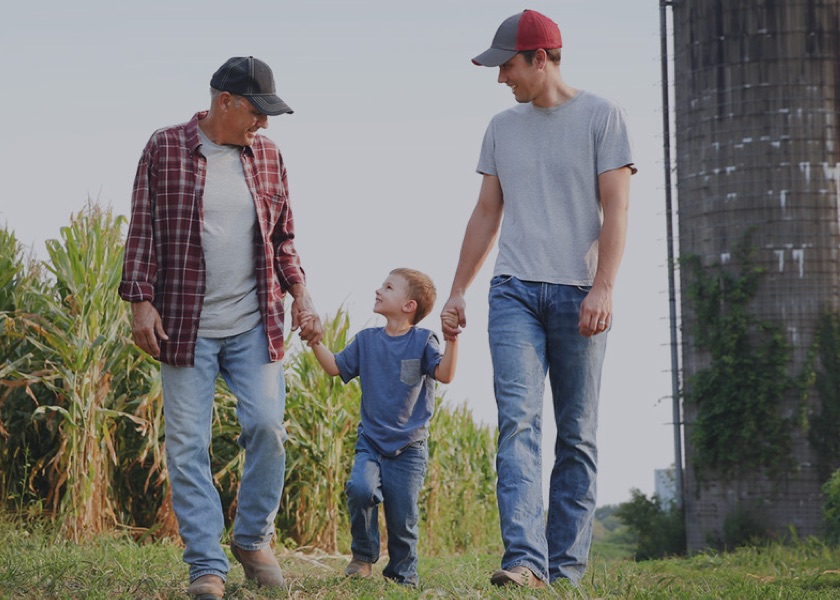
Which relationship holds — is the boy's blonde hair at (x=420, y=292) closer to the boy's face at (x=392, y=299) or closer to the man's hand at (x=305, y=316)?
the boy's face at (x=392, y=299)

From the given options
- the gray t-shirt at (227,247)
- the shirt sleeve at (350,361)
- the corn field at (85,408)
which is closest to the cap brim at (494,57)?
the gray t-shirt at (227,247)

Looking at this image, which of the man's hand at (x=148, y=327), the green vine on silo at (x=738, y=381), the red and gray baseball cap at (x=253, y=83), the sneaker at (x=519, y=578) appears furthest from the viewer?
the green vine on silo at (x=738, y=381)

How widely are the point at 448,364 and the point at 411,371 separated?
0.22m

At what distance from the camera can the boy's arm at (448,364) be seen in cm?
464

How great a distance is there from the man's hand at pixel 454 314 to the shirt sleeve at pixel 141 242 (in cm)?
110

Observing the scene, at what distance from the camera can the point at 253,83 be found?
166 inches

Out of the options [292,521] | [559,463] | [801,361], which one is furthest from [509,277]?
[801,361]

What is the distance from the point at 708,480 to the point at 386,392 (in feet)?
39.4

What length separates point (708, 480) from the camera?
15.9 m

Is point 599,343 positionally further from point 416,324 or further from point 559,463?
point 416,324

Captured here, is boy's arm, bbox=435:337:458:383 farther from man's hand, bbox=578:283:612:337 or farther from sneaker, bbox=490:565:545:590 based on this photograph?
sneaker, bbox=490:565:545:590

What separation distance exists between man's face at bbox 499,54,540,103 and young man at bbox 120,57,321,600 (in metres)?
0.84

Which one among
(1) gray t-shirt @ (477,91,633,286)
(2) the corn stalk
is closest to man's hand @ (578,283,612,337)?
(1) gray t-shirt @ (477,91,633,286)

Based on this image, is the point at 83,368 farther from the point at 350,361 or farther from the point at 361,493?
the point at 361,493
